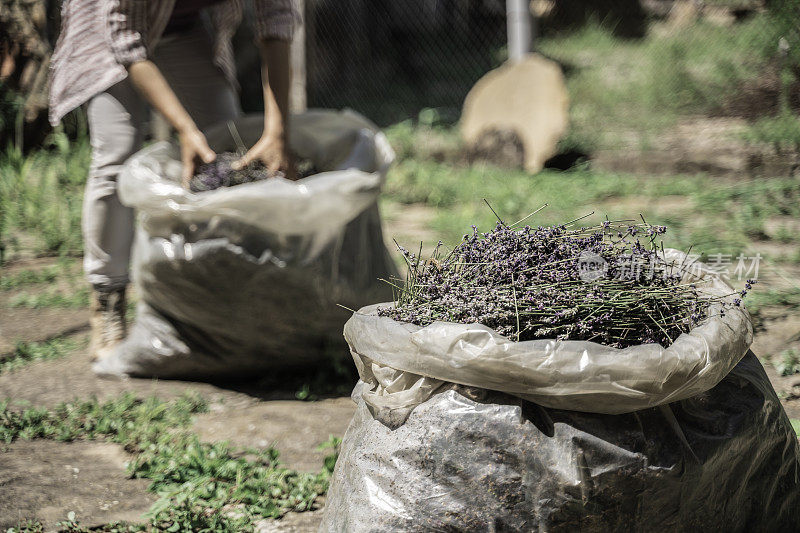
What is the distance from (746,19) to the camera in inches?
187

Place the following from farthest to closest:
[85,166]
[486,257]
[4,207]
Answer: [85,166] < [4,207] < [486,257]

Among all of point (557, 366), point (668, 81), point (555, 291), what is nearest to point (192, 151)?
point (555, 291)

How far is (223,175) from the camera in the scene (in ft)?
7.55

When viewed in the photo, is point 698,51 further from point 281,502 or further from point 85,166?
point 281,502

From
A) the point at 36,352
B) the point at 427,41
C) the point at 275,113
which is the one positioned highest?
the point at 275,113

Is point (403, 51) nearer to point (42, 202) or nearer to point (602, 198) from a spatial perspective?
point (602, 198)

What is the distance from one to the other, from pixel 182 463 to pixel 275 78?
1.23 meters

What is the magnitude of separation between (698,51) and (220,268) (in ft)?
14.1

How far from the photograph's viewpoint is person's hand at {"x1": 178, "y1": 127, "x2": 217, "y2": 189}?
7.50 feet

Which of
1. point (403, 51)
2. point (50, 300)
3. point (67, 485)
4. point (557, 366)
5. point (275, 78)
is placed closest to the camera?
point (557, 366)

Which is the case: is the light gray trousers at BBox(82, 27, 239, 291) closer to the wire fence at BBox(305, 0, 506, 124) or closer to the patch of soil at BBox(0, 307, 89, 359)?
the patch of soil at BBox(0, 307, 89, 359)

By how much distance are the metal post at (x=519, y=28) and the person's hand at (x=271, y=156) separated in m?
3.65

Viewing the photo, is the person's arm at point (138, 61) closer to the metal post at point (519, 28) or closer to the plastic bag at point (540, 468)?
the plastic bag at point (540, 468)

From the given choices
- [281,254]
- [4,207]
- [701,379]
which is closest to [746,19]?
[281,254]
